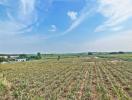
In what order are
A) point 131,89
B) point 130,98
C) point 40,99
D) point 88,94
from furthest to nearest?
point 131,89 < point 88,94 < point 130,98 < point 40,99

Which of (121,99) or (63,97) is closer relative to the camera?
(121,99)

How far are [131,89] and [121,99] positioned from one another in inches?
161

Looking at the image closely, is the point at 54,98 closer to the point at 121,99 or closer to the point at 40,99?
the point at 40,99

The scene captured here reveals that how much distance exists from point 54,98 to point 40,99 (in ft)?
4.02

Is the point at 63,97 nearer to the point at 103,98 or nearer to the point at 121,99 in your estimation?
the point at 103,98

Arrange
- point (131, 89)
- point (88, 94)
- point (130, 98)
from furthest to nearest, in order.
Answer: point (131, 89)
point (88, 94)
point (130, 98)

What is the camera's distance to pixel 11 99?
48.1 ft

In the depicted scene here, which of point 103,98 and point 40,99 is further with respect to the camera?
point 103,98

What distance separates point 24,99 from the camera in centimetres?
1388

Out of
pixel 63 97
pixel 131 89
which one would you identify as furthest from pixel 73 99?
pixel 131 89

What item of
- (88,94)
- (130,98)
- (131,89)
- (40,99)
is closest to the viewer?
(40,99)

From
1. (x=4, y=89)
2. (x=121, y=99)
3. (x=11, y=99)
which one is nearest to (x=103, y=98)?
(x=121, y=99)

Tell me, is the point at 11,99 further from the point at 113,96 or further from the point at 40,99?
the point at 113,96

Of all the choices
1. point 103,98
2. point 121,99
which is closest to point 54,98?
point 103,98
